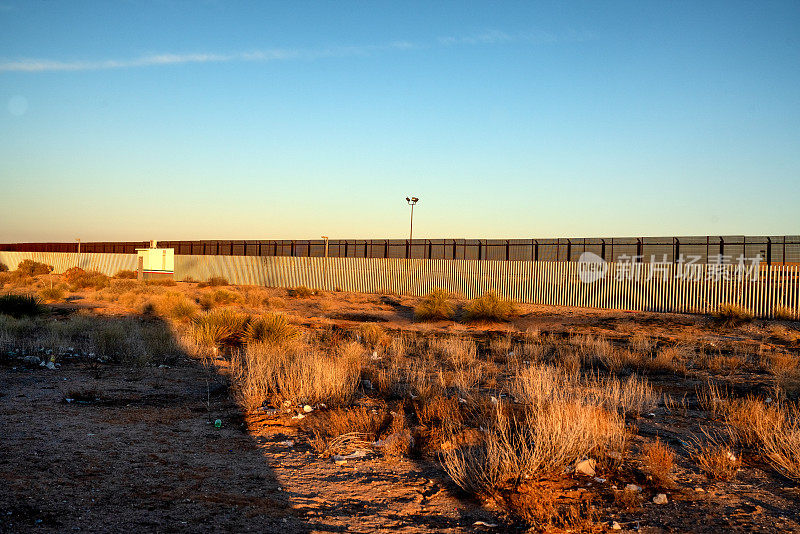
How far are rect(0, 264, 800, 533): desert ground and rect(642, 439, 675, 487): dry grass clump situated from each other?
21 mm

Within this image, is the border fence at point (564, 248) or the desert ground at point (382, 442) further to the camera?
the border fence at point (564, 248)

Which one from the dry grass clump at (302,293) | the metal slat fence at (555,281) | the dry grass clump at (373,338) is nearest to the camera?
the dry grass clump at (373,338)

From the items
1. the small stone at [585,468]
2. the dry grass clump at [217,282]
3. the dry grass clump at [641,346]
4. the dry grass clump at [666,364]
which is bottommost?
the dry grass clump at [217,282]

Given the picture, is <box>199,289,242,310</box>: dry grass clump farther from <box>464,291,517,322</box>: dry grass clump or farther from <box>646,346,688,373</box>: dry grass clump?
<box>646,346,688,373</box>: dry grass clump

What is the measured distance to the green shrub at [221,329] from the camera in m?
13.4

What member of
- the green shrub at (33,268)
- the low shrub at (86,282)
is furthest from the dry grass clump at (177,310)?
the green shrub at (33,268)

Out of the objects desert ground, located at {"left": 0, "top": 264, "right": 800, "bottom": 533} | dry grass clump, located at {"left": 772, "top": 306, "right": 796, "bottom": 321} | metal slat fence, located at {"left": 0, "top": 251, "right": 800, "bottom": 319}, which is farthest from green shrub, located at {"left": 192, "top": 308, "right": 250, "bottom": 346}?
dry grass clump, located at {"left": 772, "top": 306, "right": 796, "bottom": 321}

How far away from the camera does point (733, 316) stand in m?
21.7

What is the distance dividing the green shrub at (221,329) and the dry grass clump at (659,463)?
990 cm

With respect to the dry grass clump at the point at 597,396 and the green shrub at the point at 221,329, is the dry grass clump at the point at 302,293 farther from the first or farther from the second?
the dry grass clump at the point at 597,396

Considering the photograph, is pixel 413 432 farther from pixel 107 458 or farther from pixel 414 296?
pixel 414 296

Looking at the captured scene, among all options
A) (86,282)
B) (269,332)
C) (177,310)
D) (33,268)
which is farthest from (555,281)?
(33,268)

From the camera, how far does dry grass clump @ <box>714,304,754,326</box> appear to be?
2158 cm

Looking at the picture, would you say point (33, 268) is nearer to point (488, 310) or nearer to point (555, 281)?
point (555, 281)
